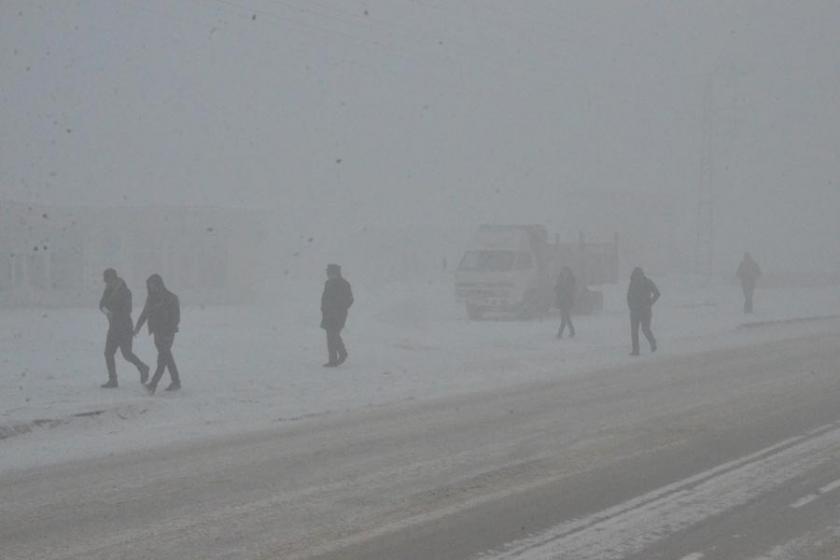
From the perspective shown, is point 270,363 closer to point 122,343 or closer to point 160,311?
point 122,343

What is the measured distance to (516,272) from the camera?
108 ft

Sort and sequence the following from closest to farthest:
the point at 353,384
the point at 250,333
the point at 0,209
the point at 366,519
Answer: the point at 366,519, the point at 353,384, the point at 250,333, the point at 0,209

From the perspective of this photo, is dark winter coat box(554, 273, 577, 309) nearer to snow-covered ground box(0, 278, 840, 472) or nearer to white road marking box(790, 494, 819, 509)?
snow-covered ground box(0, 278, 840, 472)

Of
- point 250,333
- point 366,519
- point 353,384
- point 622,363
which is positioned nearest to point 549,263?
point 250,333

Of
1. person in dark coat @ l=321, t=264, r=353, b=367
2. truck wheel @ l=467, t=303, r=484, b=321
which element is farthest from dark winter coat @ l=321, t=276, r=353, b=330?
truck wheel @ l=467, t=303, r=484, b=321

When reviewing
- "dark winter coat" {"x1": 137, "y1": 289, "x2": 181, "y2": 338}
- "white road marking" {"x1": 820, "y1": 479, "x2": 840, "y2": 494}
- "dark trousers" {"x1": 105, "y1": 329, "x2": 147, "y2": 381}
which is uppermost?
"dark winter coat" {"x1": 137, "y1": 289, "x2": 181, "y2": 338}

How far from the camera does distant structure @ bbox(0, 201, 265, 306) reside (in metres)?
39.2

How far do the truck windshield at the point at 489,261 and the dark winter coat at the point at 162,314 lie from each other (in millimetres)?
19508

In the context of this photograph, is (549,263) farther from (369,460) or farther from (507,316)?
(369,460)

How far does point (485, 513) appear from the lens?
23.8ft

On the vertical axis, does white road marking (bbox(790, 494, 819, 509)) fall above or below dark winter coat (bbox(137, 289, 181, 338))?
below

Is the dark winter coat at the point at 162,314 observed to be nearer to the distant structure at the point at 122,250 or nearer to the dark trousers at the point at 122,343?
the dark trousers at the point at 122,343

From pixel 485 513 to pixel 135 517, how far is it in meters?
2.48

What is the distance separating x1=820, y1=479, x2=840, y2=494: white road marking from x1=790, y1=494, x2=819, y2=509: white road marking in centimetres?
19
